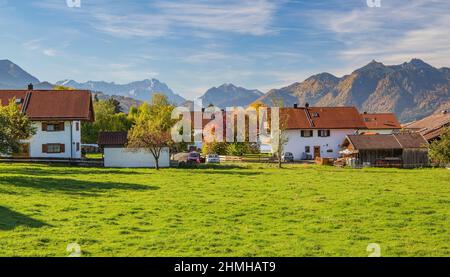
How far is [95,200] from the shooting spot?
2498 centimetres

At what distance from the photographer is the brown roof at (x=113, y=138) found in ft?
178

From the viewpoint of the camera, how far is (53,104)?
59.3 m

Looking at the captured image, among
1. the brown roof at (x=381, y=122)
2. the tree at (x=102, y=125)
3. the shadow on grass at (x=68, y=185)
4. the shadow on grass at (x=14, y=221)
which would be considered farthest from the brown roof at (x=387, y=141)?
the shadow on grass at (x=14, y=221)

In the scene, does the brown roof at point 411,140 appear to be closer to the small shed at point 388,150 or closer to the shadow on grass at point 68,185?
the small shed at point 388,150

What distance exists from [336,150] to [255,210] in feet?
174

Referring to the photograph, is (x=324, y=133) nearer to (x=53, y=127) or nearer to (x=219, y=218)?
(x=53, y=127)

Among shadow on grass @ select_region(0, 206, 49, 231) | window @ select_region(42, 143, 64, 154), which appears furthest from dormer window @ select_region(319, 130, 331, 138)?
shadow on grass @ select_region(0, 206, 49, 231)

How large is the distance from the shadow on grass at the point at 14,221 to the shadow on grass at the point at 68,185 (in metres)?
6.87

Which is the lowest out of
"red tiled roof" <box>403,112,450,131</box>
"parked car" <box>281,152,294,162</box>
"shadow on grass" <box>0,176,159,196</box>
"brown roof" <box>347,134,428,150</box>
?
"shadow on grass" <box>0,176,159,196</box>

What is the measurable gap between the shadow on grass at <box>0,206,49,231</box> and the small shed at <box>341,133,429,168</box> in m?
45.4

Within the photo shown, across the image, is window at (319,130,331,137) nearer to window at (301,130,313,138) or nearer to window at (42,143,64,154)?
window at (301,130,313,138)

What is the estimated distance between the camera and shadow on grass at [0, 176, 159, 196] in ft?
94.2
